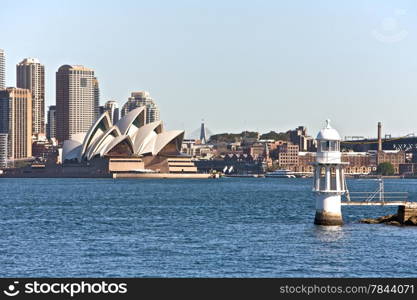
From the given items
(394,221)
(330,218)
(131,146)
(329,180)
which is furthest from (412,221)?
(131,146)

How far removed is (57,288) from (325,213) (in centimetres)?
2111

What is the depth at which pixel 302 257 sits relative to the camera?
33.6m

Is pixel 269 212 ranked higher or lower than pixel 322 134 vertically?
lower

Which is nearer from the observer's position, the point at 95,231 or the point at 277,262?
the point at 277,262

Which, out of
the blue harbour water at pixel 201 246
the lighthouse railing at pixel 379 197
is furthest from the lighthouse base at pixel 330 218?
the lighthouse railing at pixel 379 197

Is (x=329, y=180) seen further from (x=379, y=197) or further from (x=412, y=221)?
(x=379, y=197)

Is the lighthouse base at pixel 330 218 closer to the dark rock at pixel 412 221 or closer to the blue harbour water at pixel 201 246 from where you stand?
the blue harbour water at pixel 201 246

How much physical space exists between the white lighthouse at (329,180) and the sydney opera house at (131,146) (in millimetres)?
127823

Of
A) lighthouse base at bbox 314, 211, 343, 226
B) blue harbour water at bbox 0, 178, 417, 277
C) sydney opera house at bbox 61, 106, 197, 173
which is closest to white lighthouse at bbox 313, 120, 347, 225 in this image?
lighthouse base at bbox 314, 211, 343, 226

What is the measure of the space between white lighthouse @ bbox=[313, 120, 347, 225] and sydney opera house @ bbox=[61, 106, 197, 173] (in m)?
128

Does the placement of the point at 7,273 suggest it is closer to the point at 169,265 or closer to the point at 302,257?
the point at 169,265

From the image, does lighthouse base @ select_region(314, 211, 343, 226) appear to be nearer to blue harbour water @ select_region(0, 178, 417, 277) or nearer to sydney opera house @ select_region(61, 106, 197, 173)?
blue harbour water @ select_region(0, 178, 417, 277)

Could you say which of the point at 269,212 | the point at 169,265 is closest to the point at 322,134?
the point at 169,265

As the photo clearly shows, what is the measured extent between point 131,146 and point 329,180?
446ft
